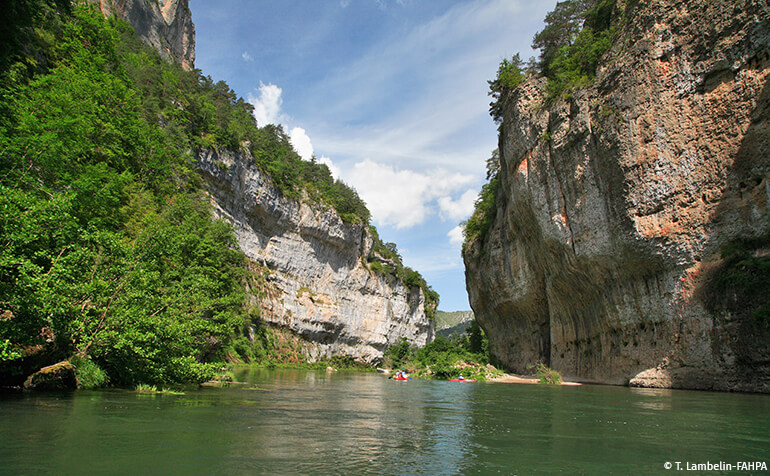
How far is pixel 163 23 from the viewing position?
244 ft

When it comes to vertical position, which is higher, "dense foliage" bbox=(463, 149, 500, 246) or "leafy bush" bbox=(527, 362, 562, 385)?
"dense foliage" bbox=(463, 149, 500, 246)

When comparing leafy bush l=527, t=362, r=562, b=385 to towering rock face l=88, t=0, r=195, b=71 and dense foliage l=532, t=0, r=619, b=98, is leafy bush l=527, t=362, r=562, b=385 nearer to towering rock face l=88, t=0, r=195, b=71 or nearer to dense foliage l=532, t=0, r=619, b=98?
dense foliage l=532, t=0, r=619, b=98

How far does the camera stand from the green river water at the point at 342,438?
17.6ft

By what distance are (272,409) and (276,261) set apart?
5473 centimetres

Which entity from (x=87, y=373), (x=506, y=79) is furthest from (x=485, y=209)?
(x=87, y=373)

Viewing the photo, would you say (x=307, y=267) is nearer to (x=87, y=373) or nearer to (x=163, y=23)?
(x=163, y=23)

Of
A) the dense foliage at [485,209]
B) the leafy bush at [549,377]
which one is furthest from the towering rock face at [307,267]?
the leafy bush at [549,377]

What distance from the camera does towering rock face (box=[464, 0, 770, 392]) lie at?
712 inches

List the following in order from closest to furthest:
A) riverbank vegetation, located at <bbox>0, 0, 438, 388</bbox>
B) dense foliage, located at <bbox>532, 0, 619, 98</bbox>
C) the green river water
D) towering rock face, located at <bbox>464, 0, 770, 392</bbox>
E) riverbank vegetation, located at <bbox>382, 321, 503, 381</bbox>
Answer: the green river water, riverbank vegetation, located at <bbox>0, 0, 438, 388</bbox>, towering rock face, located at <bbox>464, 0, 770, 392</bbox>, dense foliage, located at <bbox>532, 0, 619, 98</bbox>, riverbank vegetation, located at <bbox>382, 321, 503, 381</bbox>

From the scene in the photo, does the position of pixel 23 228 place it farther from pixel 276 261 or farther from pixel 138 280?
pixel 276 261

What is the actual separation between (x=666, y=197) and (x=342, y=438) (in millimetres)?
20428

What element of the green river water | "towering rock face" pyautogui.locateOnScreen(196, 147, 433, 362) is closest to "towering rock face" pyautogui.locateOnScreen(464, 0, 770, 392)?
the green river water

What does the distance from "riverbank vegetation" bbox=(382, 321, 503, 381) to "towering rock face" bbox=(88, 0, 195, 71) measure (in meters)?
59.0

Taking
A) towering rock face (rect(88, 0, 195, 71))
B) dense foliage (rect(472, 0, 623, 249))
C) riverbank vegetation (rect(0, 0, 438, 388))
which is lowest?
riverbank vegetation (rect(0, 0, 438, 388))
